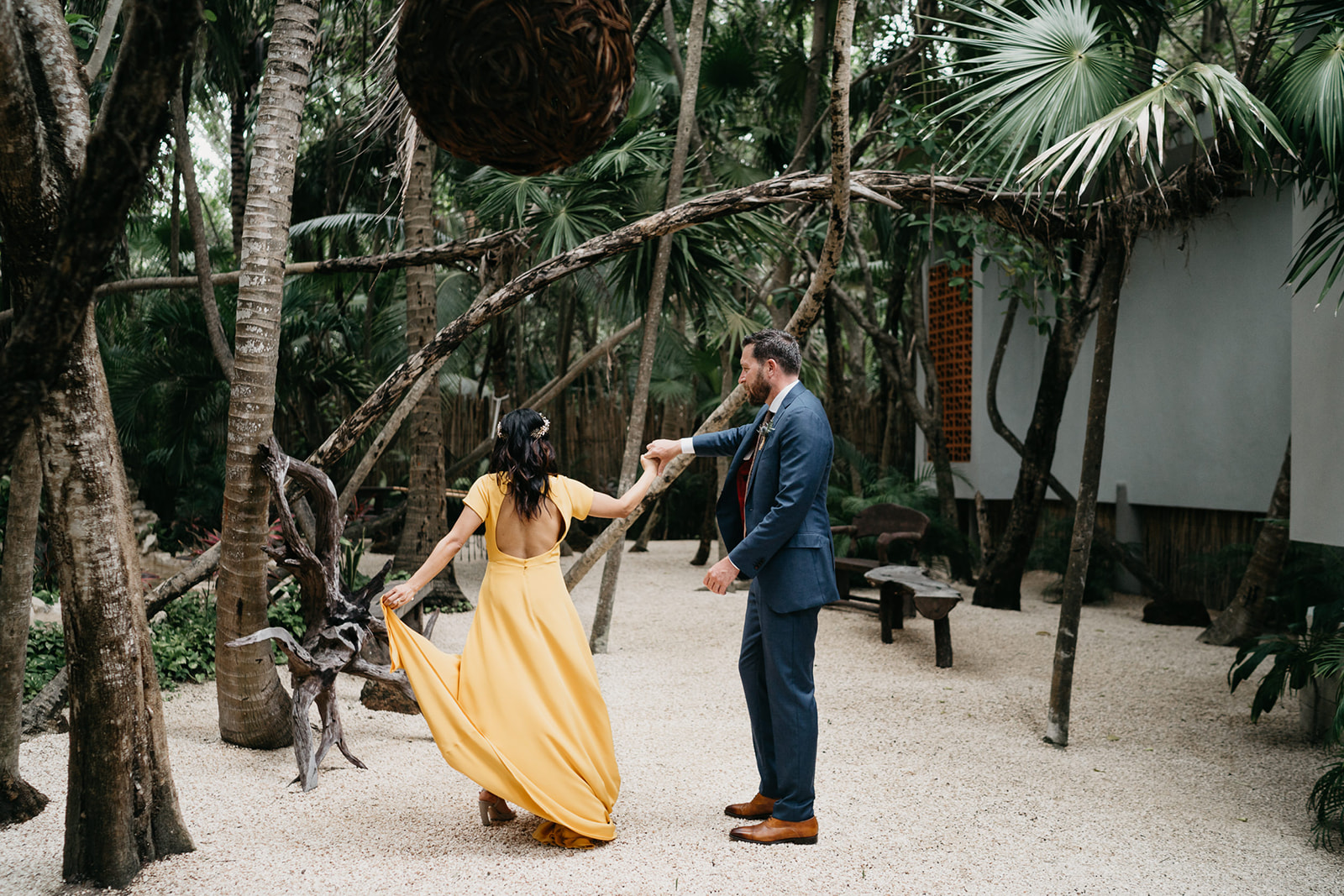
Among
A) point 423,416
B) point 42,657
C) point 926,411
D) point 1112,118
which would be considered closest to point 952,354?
point 926,411

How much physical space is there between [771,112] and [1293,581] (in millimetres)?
8035

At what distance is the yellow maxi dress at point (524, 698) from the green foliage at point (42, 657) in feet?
9.52

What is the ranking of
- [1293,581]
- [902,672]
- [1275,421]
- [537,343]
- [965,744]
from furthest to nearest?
[537,343]
[1275,421]
[1293,581]
[902,672]
[965,744]

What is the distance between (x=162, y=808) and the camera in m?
3.05

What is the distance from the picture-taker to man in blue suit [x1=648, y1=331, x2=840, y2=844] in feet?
10.7

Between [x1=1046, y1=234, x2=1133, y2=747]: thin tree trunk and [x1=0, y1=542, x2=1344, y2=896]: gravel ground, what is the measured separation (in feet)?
0.81

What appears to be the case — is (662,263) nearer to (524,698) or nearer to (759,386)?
(759,386)

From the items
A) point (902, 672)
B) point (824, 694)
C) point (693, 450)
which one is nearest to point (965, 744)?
point (824, 694)

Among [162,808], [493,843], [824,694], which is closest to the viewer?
[162,808]

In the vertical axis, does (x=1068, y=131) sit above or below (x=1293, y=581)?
above

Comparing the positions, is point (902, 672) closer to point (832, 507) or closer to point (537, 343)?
point (832, 507)

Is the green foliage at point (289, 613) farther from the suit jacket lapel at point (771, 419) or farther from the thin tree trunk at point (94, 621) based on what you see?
the suit jacket lapel at point (771, 419)

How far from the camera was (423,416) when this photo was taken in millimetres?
7645

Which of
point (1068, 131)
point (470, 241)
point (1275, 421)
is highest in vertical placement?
point (1068, 131)
